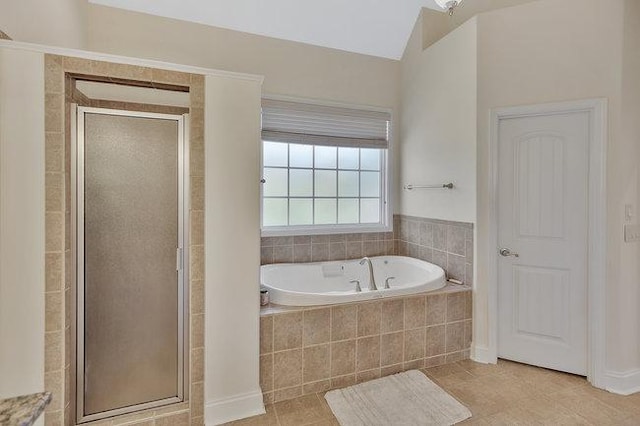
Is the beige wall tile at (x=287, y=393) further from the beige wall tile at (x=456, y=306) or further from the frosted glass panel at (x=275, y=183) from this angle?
the frosted glass panel at (x=275, y=183)

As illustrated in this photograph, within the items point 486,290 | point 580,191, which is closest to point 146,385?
A: point 486,290

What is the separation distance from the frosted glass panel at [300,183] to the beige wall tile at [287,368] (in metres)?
1.68

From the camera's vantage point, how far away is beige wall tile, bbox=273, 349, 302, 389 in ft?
6.94

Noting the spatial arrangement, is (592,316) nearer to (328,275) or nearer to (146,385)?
(328,275)

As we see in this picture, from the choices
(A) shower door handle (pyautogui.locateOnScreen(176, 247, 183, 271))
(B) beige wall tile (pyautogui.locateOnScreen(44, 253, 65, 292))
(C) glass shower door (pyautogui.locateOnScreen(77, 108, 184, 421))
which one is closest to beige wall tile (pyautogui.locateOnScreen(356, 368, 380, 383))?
(C) glass shower door (pyautogui.locateOnScreen(77, 108, 184, 421))

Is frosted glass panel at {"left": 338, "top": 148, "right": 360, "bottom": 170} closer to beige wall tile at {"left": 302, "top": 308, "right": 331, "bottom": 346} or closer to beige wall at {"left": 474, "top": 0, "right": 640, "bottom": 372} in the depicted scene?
beige wall at {"left": 474, "top": 0, "right": 640, "bottom": 372}

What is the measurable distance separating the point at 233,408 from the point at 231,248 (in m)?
0.97

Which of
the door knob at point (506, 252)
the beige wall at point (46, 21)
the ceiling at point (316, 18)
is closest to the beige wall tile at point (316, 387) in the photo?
the door knob at point (506, 252)

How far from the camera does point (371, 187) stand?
3746 mm

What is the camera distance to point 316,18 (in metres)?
3.12

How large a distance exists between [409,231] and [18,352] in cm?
317

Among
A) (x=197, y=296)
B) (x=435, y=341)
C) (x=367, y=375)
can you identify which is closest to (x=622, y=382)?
(x=435, y=341)

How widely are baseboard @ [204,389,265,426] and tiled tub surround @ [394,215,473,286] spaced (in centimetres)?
190

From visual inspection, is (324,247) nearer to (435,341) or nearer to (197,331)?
(435,341)
